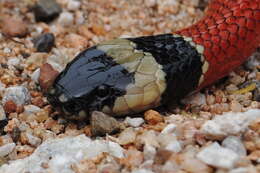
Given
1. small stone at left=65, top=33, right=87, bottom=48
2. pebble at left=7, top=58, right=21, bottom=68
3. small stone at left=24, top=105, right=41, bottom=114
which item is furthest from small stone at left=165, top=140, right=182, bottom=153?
small stone at left=65, top=33, right=87, bottom=48

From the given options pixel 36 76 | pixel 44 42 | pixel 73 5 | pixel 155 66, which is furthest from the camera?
pixel 73 5

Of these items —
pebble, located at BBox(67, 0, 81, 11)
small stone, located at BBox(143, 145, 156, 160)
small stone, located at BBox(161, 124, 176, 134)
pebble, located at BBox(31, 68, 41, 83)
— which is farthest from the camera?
pebble, located at BBox(67, 0, 81, 11)

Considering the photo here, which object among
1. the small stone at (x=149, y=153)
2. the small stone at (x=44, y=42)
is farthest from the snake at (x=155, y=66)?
the small stone at (x=44, y=42)

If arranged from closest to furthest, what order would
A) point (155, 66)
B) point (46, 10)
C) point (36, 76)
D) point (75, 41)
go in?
point (155, 66) < point (36, 76) < point (75, 41) < point (46, 10)

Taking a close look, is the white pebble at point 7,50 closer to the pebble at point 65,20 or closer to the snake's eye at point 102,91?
the pebble at point 65,20

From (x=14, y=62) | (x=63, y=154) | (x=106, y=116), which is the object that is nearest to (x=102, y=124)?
(x=106, y=116)

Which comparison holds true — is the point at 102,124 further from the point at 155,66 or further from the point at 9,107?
the point at 9,107

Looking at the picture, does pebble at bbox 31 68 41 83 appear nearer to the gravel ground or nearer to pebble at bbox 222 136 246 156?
the gravel ground
